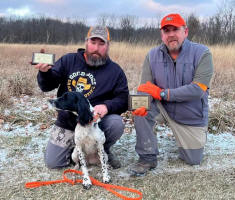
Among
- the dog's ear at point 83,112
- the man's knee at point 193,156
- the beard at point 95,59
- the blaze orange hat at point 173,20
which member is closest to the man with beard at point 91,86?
the beard at point 95,59

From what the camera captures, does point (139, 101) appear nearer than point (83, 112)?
No

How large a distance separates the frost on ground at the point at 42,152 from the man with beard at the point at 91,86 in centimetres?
23

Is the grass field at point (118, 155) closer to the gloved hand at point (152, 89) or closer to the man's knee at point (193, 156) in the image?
the man's knee at point (193, 156)

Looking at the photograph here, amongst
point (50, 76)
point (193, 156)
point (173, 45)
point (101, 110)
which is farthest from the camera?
point (193, 156)

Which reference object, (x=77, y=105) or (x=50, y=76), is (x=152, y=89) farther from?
(x=50, y=76)

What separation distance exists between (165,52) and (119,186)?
67.4 inches

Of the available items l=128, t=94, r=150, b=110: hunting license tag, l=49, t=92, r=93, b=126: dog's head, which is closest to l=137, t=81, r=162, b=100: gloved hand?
l=128, t=94, r=150, b=110: hunting license tag

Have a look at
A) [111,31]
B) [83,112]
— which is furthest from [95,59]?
[111,31]

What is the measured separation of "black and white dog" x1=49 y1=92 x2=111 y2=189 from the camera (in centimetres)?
240

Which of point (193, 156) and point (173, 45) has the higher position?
point (173, 45)

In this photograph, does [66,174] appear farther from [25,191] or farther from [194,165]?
[194,165]

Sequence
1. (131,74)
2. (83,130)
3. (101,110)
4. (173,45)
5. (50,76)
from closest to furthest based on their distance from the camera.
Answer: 1. (83,130)
2. (101,110)
3. (50,76)
4. (173,45)
5. (131,74)

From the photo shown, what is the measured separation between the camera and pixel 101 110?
2.75m

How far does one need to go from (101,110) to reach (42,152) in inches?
50.4
